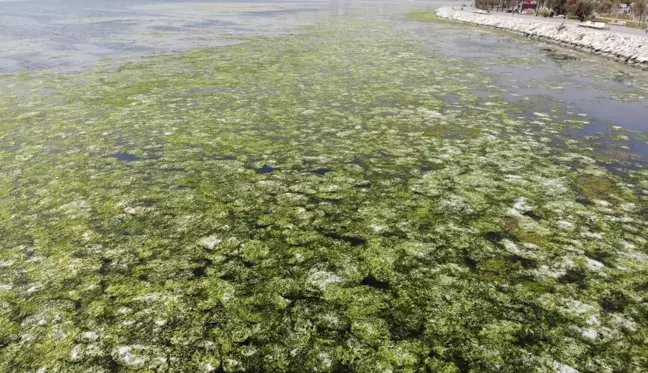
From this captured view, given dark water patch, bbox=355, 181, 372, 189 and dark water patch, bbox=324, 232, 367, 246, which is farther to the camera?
dark water patch, bbox=355, 181, 372, 189

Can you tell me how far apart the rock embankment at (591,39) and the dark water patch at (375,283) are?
17.8 metres

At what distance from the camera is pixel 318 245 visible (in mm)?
5242

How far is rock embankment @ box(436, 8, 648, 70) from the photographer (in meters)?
17.4

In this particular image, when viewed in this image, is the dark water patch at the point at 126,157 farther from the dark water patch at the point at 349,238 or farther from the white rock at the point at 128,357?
the white rock at the point at 128,357

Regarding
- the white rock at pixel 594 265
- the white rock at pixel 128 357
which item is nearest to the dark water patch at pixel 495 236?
the white rock at pixel 594 265

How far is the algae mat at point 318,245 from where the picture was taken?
3.75m

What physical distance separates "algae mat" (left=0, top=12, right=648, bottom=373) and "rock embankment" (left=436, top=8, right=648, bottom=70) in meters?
11.3

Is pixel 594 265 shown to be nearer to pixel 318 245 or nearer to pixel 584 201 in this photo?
pixel 584 201

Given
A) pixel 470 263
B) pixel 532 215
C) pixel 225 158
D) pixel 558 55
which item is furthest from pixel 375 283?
pixel 558 55

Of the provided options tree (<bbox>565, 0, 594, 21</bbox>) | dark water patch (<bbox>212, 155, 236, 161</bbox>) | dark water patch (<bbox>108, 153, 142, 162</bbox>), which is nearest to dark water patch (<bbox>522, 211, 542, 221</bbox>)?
dark water patch (<bbox>212, 155, 236, 161</bbox>)

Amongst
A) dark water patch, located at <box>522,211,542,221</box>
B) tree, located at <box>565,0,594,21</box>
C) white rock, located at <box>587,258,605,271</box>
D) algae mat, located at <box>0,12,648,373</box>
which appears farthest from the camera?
tree, located at <box>565,0,594,21</box>

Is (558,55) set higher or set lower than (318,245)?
higher

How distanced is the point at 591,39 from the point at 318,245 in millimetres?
22888

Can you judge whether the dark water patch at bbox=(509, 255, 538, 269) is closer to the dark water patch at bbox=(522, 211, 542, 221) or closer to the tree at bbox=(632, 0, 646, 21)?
the dark water patch at bbox=(522, 211, 542, 221)
